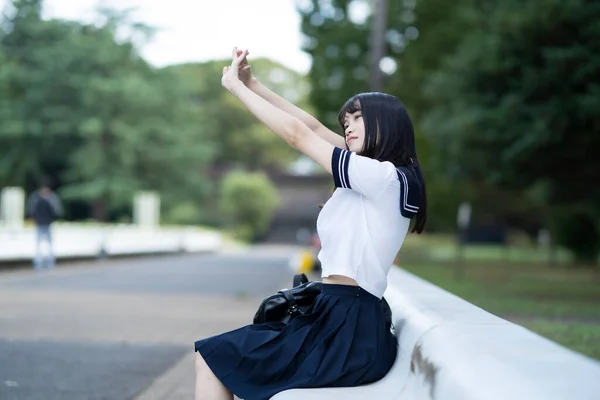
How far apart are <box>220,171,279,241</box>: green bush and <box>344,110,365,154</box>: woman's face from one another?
66802 mm

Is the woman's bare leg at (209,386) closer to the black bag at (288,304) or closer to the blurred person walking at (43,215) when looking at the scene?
the black bag at (288,304)

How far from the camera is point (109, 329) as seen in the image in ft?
31.0

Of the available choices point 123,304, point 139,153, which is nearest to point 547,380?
point 123,304

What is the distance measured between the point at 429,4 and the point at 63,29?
26420 mm

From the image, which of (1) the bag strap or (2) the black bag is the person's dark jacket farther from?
(2) the black bag

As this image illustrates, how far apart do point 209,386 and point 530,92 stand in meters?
12.7

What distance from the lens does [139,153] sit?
5675 centimetres

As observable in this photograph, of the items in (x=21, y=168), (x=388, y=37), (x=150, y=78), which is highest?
(x=388, y=37)

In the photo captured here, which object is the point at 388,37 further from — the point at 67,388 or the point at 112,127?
the point at 67,388

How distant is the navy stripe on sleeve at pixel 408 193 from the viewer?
327cm

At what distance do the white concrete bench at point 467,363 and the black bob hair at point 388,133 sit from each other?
19.2 inches

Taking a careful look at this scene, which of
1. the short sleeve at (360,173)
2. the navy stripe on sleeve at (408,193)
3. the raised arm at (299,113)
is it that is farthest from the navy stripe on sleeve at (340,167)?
the raised arm at (299,113)

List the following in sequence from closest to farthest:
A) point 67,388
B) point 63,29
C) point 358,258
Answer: point 358,258
point 67,388
point 63,29

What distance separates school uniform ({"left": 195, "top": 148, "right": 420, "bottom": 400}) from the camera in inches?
127
